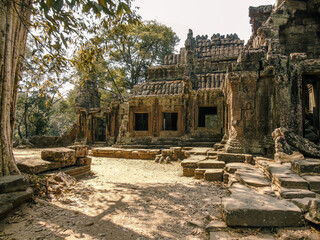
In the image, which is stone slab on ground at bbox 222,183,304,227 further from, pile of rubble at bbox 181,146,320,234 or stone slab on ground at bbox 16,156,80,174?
stone slab on ground at bbox 16,156,80,174

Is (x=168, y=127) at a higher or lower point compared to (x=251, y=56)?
lower

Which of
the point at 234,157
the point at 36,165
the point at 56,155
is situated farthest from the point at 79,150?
the point at 234,157

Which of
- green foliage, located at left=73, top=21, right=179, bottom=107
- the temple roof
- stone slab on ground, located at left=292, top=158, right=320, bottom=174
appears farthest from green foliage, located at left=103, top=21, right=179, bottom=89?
stone slab on ground, located at left=292, top=158, right=320, bottom=174

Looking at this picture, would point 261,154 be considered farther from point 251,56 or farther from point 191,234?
point 191,234

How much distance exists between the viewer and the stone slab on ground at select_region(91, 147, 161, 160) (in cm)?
1047

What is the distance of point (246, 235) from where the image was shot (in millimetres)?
2465

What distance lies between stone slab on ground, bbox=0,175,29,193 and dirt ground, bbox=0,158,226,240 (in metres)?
0.32

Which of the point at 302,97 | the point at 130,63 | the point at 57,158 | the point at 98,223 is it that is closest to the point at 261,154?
the point at 302,97

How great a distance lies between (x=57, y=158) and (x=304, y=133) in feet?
25.1

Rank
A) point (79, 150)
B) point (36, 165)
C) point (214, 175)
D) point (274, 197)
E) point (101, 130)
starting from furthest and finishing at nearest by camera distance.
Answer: point (101, 130), point (79, 150), point (214, 175), point (36, 165), point (274, 197)

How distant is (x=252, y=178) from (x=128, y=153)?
761cm

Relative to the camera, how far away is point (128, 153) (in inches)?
432

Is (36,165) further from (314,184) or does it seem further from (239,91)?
(239,91)

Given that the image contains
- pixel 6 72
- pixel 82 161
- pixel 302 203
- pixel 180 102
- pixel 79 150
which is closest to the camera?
pixel 302 203
